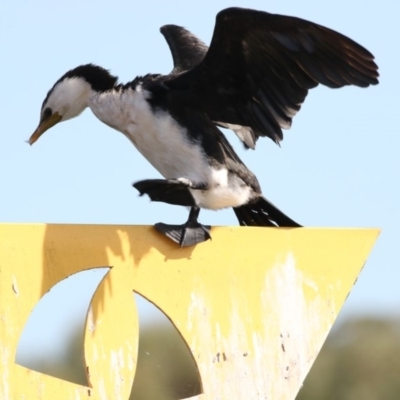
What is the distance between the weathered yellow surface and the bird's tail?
24.0 inches

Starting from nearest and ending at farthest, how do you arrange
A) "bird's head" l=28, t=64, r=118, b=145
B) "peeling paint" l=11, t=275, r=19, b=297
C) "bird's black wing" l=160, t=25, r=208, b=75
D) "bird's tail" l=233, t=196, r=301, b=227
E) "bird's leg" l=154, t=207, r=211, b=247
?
"peeling paint" l=11, t=275, r=19, b=297, "bird's leg" l=154, t=207, r=211, b=247, "bird's tail" l=233, t=196, r=301, b=227, "bird's head" l=28, t=64, r=118, b=145, "bird's black wing" l=160, t=25, r=208, b=75

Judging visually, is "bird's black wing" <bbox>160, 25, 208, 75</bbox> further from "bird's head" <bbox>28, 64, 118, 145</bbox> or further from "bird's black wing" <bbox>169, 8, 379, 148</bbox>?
"bird's black wing" <bbox>169, 8, 379, 148</bbox>

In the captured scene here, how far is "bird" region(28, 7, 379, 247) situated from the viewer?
4.36 meters

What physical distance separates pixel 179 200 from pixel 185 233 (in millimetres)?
665

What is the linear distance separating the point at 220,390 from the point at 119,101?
1358mm

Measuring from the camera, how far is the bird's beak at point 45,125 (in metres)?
4.99

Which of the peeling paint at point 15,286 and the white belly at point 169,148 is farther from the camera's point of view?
the white belly at point 169,148

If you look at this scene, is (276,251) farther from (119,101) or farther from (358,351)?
(358,351)

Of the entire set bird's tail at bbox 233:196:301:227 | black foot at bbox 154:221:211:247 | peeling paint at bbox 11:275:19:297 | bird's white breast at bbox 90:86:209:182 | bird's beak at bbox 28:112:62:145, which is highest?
bird's beak at bbox 28:112:62:145

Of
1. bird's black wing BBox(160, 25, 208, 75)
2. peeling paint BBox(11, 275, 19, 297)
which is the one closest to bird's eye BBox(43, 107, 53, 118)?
bird's black wing BBox(160, 25, 208, 75)

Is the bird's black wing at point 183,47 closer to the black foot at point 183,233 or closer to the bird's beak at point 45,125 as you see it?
the bird's beak at point 45,125

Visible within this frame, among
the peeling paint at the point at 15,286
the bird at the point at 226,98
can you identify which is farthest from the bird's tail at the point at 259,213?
the peeling paint at the point at 15,286

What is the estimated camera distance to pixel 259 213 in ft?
15.8

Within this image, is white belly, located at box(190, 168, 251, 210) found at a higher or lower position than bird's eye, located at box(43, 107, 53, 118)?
lower
